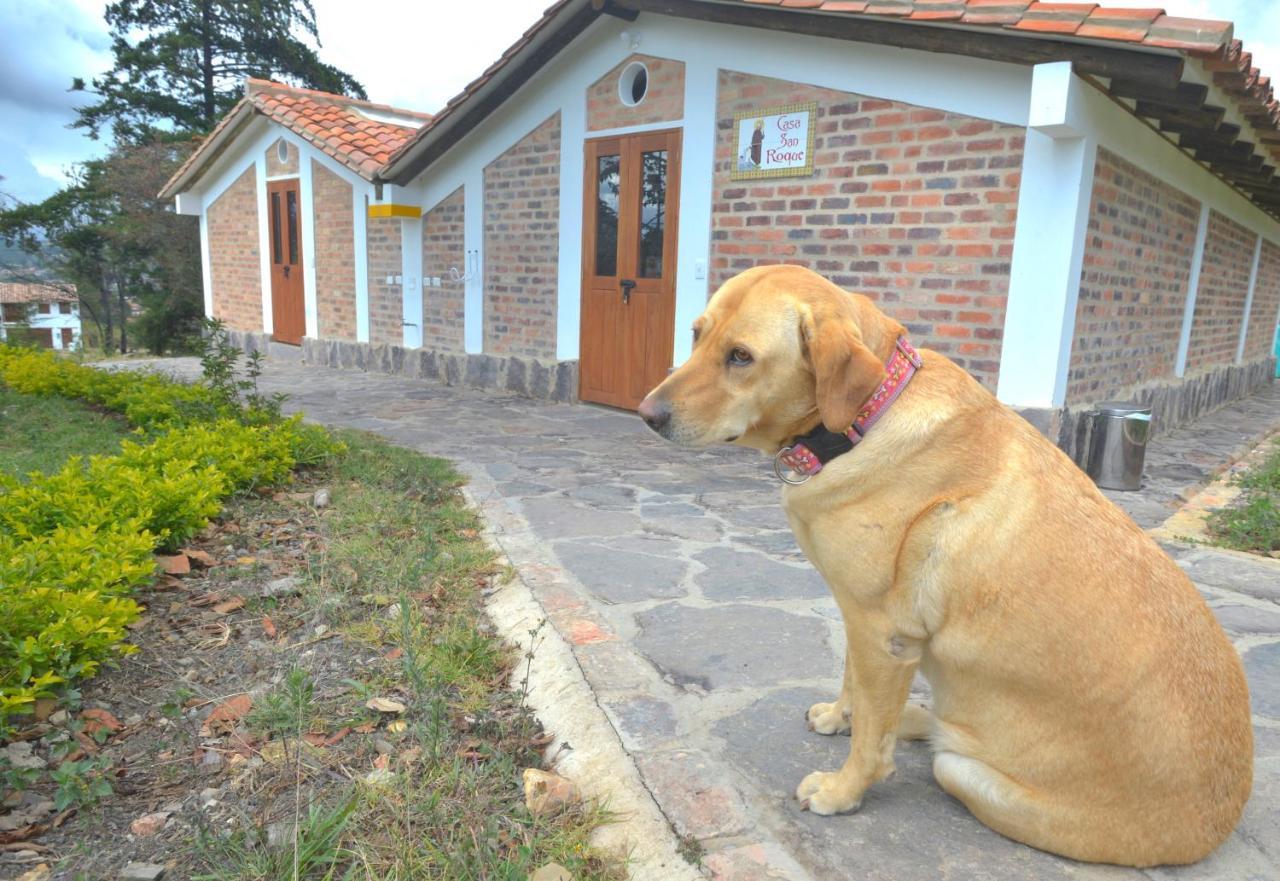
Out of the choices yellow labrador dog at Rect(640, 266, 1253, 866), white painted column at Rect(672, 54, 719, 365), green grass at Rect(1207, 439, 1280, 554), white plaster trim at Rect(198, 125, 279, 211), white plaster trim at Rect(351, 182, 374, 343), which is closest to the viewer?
yellow labrador dog at Rect(640, 266, 1253, 866)

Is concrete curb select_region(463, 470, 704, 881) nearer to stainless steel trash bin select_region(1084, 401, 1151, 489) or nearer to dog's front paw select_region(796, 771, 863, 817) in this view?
dog's front paw select_region(796, 771, 863, 817)

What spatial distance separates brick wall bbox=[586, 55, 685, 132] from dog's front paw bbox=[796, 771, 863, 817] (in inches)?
260

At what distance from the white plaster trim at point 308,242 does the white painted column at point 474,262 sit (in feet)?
13.5

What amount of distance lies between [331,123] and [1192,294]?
11.5 m

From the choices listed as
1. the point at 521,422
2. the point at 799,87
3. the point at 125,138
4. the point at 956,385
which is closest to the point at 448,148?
the point at 521,422

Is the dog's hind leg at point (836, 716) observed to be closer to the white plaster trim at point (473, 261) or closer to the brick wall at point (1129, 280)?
the brick wall at point (1129, 280)

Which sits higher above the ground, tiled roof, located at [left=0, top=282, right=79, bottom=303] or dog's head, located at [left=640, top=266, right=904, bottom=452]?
dog's head, located at [left=640, top=266, right=904, bottom=452]

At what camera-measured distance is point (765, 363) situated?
75.3 inches

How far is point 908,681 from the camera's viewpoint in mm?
1917

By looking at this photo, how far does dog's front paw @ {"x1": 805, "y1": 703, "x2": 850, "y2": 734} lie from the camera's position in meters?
2.42

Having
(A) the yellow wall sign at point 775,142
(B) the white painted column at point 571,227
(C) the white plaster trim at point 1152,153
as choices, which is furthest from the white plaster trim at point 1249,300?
(B) the white painted column at point 571,227

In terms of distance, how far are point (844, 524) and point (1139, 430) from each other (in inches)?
190

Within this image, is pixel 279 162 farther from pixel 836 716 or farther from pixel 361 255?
pixel 836 716

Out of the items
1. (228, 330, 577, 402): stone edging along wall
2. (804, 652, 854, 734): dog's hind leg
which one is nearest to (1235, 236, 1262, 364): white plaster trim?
(228, 330, 577, 402): stone edging along wall
